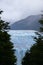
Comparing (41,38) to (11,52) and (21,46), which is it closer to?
(11,52)

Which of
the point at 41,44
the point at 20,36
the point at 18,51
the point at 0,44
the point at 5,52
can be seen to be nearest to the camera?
the point at 41,44

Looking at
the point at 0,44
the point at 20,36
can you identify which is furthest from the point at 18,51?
the point at 0,44

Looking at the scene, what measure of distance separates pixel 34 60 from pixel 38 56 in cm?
90

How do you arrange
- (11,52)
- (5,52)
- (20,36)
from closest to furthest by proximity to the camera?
(5,52)
(11,52)
(20,36)

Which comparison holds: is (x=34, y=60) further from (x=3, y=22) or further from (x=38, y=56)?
(x=3, y=22)

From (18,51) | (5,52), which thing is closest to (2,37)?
(5,52)

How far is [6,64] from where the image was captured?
2511 centimetres

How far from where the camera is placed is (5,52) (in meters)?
24.8

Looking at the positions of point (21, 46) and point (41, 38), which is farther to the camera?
point (21, 46)

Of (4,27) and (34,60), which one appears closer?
(34,60)

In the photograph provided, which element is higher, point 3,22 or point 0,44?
point 3,22

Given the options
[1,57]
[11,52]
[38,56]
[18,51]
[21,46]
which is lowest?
[38,56]

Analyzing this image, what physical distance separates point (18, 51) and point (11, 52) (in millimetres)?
31867

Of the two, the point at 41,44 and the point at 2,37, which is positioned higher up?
the point at 2,37
